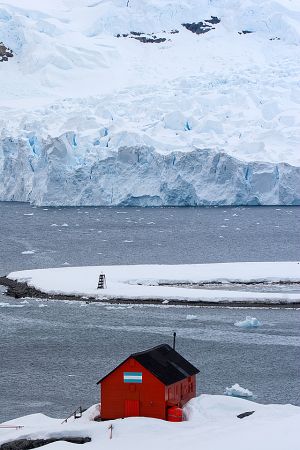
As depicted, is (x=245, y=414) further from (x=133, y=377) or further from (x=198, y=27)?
(x=198, y=27)

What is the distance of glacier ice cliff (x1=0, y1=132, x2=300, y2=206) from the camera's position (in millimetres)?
60969

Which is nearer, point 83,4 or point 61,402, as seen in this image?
point 61,402

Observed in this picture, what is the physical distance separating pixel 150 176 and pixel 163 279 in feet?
91.6

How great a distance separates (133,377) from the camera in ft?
56.0

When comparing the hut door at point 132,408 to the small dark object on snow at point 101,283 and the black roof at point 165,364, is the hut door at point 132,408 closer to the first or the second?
the black roof at point 165,364

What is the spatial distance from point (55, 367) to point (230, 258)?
23830 millimetres

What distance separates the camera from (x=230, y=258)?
45406mm

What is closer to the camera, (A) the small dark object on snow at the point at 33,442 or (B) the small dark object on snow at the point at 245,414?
(A) the small dark object on snow at the point at 33,442

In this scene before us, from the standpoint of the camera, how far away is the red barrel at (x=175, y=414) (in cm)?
1677

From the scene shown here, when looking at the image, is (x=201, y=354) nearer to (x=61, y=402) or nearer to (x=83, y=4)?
(x=61, y=402)

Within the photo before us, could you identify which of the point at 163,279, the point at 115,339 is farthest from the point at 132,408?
the point at 163,279

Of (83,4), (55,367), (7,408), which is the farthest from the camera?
(83,4)

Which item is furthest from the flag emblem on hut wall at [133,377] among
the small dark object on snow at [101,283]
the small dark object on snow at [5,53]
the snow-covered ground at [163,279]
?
the small dark object on snow at [5,53]

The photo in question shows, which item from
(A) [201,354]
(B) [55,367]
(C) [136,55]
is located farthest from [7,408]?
(C) [136,55]
